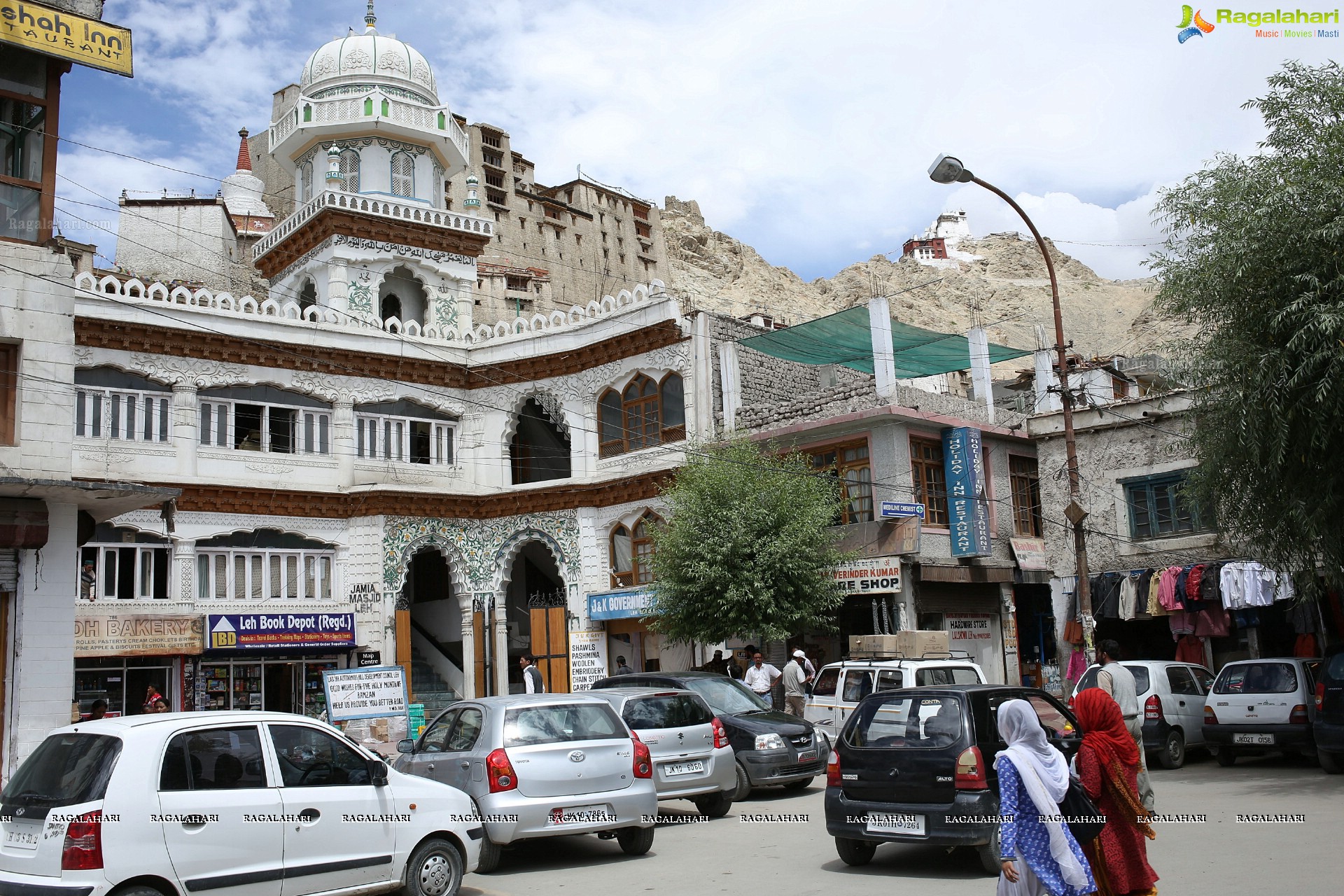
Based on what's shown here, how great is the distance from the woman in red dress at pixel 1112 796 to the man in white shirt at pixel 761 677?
11726 millimetres

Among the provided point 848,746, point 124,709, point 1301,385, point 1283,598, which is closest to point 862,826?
point 848,746

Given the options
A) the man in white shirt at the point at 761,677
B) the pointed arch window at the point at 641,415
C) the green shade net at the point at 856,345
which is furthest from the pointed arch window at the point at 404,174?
the man in white shirt at the point at 761,677

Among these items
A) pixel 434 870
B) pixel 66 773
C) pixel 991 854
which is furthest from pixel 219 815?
pixel 991 854

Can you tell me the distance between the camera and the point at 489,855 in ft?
31.5

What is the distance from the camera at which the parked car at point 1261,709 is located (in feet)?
49.4

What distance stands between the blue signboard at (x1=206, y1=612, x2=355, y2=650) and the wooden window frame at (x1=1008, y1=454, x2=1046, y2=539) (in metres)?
14.4

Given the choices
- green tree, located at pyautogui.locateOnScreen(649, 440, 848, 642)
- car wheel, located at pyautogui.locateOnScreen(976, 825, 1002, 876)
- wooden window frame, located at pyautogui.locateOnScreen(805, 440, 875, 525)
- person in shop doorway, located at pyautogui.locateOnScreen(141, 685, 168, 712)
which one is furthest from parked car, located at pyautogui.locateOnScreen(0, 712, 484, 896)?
wooden window frame, located at pyautogui.locateOnScreen(805, 440, 875, 525)

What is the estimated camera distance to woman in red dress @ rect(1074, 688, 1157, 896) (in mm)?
6051

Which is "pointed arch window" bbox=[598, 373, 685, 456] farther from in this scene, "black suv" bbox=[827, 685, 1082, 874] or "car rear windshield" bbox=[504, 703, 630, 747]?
"black suv" bbox=[827, 685, 1082, 874]

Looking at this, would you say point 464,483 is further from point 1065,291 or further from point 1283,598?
point 1065,291

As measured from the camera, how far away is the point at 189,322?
947 inches

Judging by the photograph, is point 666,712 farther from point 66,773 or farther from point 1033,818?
point 1033,818

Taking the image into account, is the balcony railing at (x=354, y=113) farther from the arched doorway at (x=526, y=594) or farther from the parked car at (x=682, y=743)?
the parked car at (x=682, y=743)

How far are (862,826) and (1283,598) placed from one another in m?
14.2
